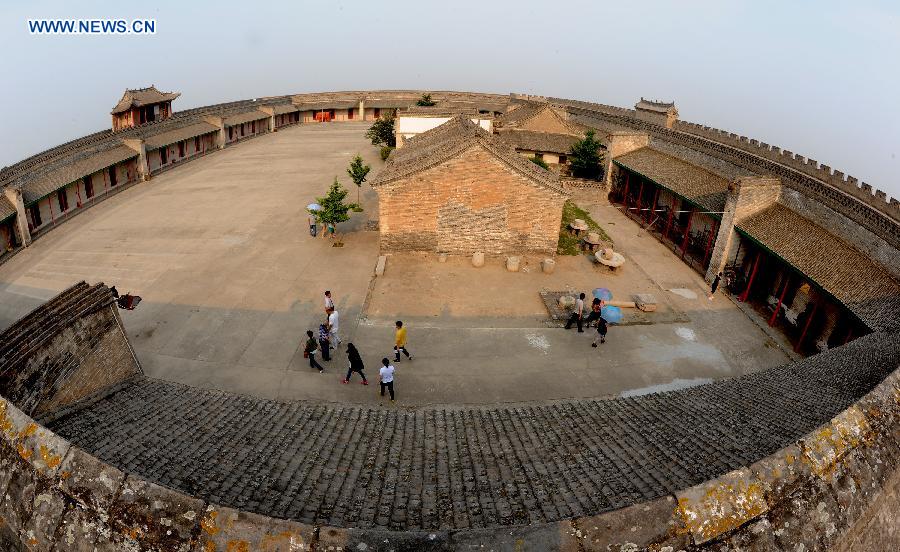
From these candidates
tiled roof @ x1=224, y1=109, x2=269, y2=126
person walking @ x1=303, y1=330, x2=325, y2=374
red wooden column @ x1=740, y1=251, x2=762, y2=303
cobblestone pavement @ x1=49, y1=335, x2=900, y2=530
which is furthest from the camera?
tiled roof @ x1=224, y1=109, x2=269, y2=126

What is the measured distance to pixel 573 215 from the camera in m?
32.6

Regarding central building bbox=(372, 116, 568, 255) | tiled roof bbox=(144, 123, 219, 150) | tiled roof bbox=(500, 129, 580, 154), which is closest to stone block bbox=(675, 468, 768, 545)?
central building bbox=(372, 116, 568, 255)

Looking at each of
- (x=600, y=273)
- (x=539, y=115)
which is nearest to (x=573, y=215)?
(x=600, y=273)

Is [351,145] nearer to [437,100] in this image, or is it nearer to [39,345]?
[437,100]

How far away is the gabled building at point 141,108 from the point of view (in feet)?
144

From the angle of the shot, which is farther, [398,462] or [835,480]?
[398,462]

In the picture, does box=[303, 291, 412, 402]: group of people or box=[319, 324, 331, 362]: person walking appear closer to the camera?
box=[303, 291, 412, 402]: group of people

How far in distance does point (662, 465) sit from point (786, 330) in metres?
Result: 17.1

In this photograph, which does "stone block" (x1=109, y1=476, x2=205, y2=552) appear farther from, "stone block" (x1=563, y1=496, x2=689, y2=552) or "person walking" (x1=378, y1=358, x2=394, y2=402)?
"person walking" (x1=378, y1=358, x2=394, y2=402)

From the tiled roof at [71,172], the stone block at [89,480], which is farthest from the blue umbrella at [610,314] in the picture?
the tiled roof at [71,172]

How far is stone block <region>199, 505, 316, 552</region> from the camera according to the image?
479cm

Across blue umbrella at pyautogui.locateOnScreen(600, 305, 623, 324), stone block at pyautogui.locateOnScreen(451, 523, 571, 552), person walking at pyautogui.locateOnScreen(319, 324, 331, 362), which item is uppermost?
stone block at pyautogui.locateOnScreen(451, 523, 571, 552)

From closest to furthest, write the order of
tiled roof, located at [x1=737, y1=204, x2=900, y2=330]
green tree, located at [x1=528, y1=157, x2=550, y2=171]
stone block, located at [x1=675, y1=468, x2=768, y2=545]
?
stone block, located at [x1=675, y1=468, x2=768, y2=545] < tiled roof, located at [x1=737, y1=204, x2=900, y2=330] < green tree, located at [x1=528, y1=157, x2=550, y2=171]

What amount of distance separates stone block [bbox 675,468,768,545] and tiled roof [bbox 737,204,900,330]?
43.7 ft
